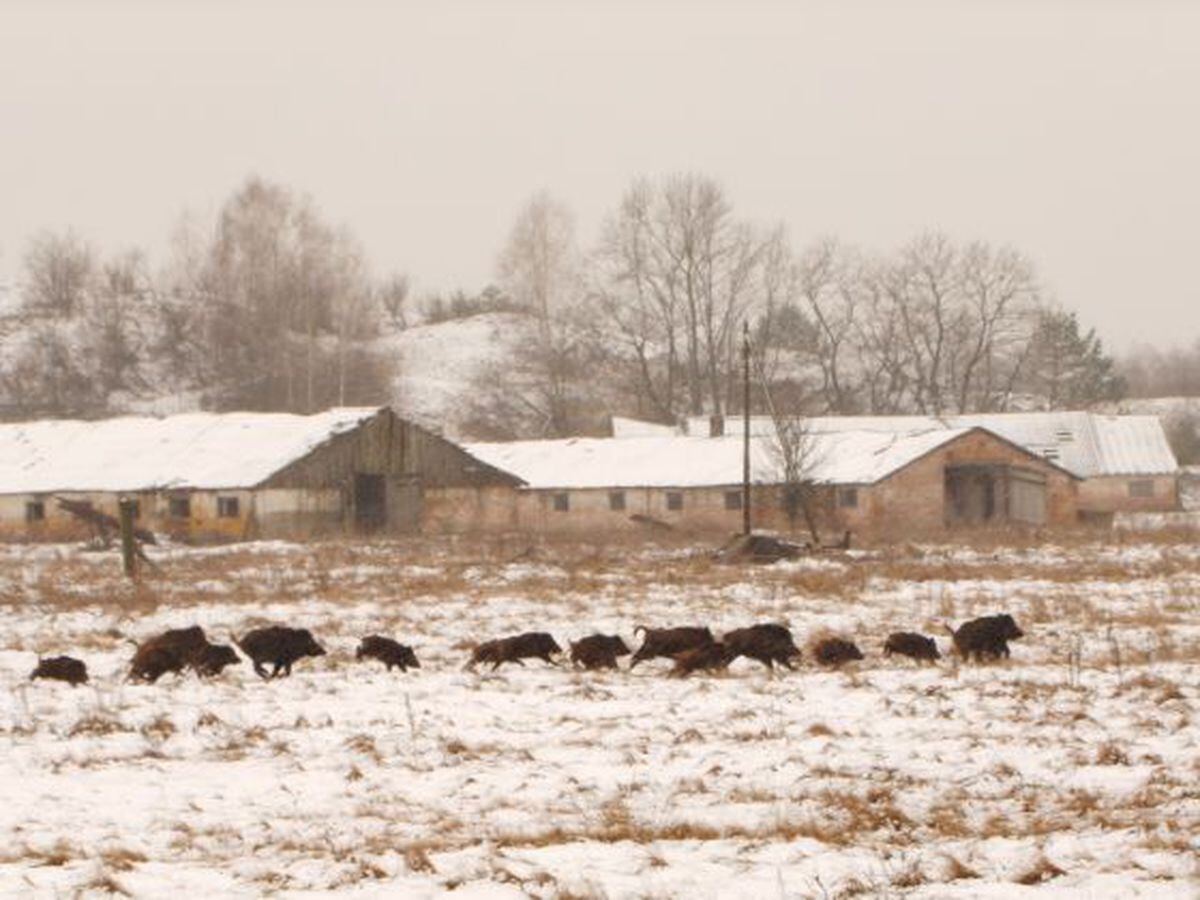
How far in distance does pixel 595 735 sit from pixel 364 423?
43506 millimetres

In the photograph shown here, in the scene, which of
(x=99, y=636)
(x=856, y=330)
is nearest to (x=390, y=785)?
(x=99, y=636)

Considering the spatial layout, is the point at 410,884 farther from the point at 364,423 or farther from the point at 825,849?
the point at 364,423

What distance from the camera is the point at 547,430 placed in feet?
296

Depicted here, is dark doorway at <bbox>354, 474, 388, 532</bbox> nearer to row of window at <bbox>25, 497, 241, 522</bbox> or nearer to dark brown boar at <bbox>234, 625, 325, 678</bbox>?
row of window at <bbox>25, 497, 241, 522</bbox>

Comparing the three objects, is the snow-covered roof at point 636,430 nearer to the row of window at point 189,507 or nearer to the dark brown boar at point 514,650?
the row of window at point 189,507

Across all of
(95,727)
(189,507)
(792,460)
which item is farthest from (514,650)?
(189,507)

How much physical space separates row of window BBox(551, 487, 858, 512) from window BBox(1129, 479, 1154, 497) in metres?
22.6

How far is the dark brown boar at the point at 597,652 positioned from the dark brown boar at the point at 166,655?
12.3 ft

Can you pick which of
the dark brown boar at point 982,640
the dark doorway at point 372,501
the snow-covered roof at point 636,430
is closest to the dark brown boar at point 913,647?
the dark brown boar at point 982,640

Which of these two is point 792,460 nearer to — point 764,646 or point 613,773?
point 764,646

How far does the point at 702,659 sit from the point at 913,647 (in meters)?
2.20

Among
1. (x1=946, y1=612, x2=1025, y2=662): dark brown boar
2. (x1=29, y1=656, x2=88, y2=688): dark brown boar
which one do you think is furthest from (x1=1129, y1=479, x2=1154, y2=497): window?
(x1=29, y1=656, x2=88, y2=688): dark brown boar

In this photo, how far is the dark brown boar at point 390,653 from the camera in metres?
15.9

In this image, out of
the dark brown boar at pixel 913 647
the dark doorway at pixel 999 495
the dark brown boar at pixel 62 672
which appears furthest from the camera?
the dark doorway at pixel 999 495
